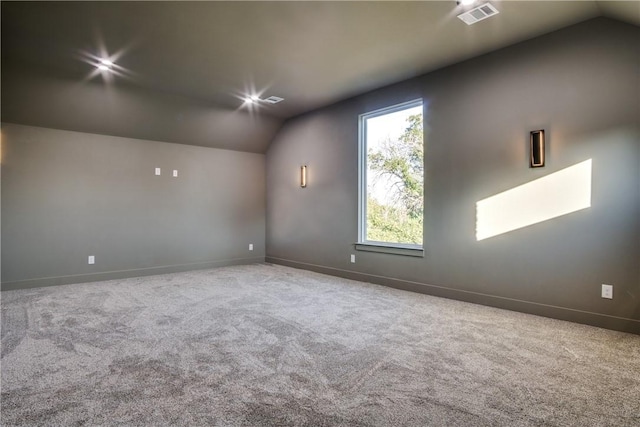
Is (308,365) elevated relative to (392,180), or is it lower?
lower

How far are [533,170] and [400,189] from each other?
5.47 feet

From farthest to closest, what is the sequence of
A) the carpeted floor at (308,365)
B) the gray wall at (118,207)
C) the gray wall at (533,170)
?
the gray wall at (118,207) < the gray wall at (533,170) < the carpeted floor at (308,365)

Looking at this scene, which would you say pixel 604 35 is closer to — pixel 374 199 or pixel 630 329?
pixel 630 329

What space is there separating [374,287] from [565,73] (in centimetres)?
320

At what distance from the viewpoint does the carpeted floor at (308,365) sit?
178cm

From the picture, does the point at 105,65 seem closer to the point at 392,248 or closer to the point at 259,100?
the point at 259,100

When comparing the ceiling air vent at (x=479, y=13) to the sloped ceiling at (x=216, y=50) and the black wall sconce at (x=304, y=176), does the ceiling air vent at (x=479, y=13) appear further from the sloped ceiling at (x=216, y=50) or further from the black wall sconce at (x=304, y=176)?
the black wall sconce at (x=304, y=176)

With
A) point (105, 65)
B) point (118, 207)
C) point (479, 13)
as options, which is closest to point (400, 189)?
A: point (479, 13)

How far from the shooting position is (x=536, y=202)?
3.46 m

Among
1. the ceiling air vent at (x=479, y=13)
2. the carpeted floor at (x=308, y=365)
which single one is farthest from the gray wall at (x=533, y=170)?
the ceiling air vent at (x=479, y=13)

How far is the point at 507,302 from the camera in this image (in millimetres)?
3635

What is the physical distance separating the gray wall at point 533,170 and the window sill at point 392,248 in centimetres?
8

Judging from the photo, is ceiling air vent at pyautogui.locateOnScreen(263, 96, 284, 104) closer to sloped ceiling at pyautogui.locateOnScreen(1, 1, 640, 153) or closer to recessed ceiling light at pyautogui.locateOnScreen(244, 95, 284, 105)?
recessed ceiling light at pyautogui.locateOnScreen(244, 95, 284, 105)

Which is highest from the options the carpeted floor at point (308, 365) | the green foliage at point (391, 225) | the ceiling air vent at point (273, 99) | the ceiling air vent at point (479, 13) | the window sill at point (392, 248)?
the ceiling air vent at point (273, 99)
